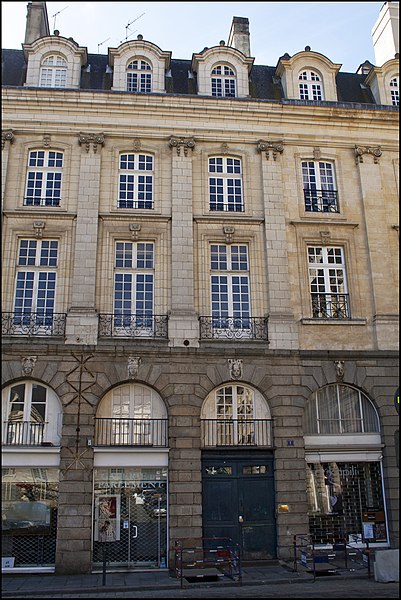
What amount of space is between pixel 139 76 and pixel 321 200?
27.6 feet

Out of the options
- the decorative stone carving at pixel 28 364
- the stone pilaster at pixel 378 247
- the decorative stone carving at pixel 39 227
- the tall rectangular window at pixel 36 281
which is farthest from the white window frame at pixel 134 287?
the stone pilaster at pixel 378 247

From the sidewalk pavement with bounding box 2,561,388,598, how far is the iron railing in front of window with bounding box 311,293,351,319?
796cm

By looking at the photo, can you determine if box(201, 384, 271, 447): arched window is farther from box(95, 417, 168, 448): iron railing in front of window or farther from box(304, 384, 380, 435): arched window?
box(304, 384, 380, 435): arched window

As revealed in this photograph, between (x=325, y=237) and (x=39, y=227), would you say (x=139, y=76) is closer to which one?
(x=39, y=227)

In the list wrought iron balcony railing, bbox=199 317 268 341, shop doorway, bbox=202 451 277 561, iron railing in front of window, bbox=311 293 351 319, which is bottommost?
shop doorway, bbox=202 451 277 561

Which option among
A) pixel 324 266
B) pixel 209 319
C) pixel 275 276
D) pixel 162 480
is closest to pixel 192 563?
pixel 162 480

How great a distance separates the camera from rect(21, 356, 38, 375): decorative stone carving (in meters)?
18.0

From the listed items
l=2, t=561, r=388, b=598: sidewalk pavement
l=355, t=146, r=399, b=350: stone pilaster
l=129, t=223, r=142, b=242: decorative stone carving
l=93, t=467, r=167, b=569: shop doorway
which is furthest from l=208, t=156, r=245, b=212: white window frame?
l=2, t=561, r=388, b=598: sidewalk pavement

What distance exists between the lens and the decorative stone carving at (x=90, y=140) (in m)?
20.8

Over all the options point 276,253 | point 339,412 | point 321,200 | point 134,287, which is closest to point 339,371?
point 339,412

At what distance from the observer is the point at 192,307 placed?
1925 centimetres

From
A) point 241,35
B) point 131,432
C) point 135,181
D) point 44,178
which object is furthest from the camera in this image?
point 241,35

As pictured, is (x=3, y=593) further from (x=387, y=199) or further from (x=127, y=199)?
(x=387, y=199)

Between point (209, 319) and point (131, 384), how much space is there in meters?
3.31
